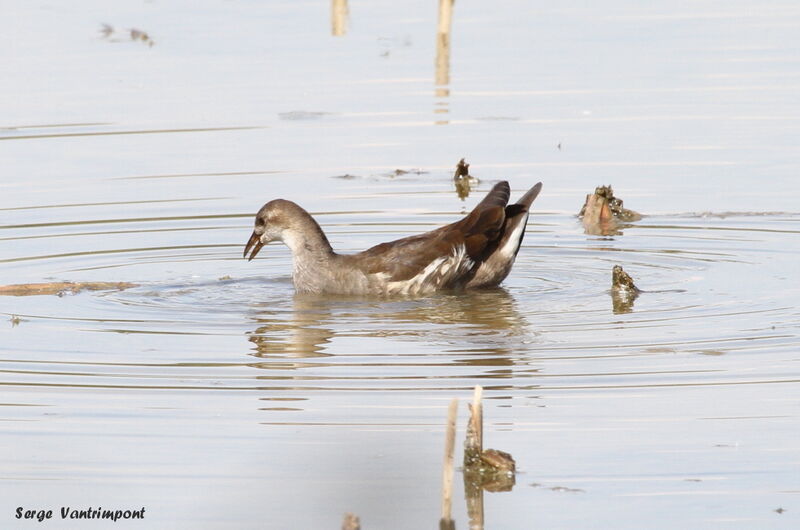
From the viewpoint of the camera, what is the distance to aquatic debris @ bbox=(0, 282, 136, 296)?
37.8 feet

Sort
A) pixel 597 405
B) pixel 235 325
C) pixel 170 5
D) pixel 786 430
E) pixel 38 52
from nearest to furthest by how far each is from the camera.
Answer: pixel 786 430 < pixel 597 405 < pixel 235 325 < pixel 38 52 < pixel 170 5

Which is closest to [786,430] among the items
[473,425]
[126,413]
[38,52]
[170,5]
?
[473,425]

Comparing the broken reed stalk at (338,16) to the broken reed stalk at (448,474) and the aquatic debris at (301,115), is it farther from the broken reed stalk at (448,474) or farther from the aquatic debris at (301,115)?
the broken reed stalk at (448,474)

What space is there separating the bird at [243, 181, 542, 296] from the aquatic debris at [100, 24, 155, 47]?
8781mm

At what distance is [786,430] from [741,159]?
758 centimetres

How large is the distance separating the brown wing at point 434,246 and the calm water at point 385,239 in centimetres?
28

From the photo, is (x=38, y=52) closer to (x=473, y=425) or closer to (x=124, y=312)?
(x=124, y=312)

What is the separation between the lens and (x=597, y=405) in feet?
27.7

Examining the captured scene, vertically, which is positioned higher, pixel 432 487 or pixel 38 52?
pixel 38 52

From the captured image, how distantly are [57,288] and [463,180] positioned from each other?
4.30 metres

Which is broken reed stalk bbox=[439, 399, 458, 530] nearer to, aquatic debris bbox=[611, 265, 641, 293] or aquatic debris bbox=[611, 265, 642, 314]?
aquatic debris bbox=[611, 265, 642, 314]


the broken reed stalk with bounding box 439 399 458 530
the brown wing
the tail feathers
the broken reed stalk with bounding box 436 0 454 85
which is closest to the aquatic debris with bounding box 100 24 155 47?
the broken reed stalk with bounding box 436 0 454 85

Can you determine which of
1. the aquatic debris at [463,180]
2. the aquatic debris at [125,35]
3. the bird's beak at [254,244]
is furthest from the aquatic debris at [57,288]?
the aquatic debris at [125,35]

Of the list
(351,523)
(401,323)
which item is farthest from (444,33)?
(351,523)
